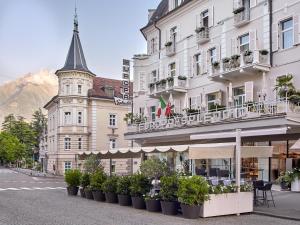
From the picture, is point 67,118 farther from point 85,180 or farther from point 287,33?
point 287,33

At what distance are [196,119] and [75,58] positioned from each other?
31.6 m

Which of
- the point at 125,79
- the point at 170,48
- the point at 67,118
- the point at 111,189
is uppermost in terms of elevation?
the point at 170,48

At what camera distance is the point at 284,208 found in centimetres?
1655

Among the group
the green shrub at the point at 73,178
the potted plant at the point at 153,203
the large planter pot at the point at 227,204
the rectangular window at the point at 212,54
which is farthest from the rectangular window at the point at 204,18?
the large planter pot at the point at 227,204

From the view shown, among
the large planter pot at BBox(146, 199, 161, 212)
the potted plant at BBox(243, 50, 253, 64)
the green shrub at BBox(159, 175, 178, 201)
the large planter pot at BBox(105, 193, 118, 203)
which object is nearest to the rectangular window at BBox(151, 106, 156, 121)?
the potted plant at BBox(243, 50, 253, 64)

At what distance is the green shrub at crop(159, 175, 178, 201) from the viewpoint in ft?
51.5

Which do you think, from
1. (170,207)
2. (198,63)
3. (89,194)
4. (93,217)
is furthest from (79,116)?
(93,217)

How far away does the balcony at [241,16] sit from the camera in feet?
89.3

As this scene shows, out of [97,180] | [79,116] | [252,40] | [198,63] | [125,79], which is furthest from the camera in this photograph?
[79,116]

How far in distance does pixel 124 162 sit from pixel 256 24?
33.8 meters

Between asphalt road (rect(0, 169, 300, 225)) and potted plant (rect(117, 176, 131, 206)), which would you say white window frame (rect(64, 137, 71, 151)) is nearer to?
asphalt road (rect(0, 169, 300, 225))

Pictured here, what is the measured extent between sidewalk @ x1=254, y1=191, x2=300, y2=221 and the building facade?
117ft

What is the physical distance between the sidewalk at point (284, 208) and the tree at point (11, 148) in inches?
3434

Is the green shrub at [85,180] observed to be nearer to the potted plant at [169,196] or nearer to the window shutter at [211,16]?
the potted plant at [169,196]
